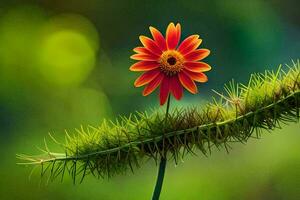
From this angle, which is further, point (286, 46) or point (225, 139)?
point (286, 46)

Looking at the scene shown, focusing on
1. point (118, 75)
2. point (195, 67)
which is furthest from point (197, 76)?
point (118, 75)

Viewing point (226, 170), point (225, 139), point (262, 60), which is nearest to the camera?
point (225, 139)

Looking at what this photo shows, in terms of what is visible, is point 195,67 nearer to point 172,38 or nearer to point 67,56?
point 172,38

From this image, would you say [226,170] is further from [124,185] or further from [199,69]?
[199,69]

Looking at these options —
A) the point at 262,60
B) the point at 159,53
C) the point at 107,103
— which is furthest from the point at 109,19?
the point at 159,53

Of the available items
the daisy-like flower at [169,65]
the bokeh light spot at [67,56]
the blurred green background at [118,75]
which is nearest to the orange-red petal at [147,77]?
the daisy-like flower at [169,65]

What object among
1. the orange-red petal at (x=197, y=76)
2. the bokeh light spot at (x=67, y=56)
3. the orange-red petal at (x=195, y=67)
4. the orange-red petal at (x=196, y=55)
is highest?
the bokeh light spot at (x=67, y=56)

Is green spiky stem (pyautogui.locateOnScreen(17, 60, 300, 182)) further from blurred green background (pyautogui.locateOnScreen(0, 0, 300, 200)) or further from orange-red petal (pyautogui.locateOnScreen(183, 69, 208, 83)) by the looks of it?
blurred green background (pyautogui.locateOnScreen(0, 0, 300, 200))

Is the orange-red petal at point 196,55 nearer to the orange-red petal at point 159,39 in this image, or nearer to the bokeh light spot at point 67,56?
the orange-red petal at point 159,39

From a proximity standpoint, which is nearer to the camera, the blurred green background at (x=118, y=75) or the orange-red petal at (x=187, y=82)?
the orange-red petal at (x=187, y=82)
